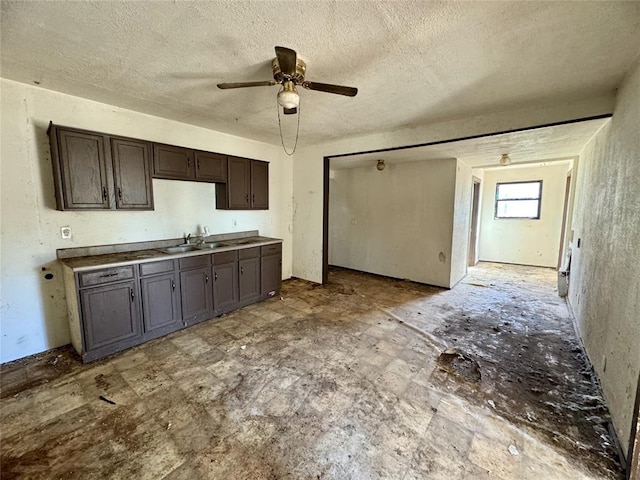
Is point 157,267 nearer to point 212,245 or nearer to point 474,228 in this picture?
point 212,245

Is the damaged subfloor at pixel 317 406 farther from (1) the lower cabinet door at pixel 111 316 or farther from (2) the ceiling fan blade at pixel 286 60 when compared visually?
(2) the ceiling fan blade at pixel 286 60

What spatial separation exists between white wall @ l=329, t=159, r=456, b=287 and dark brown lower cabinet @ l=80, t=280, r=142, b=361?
430 centimetres

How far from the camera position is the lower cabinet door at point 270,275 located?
4.03 m

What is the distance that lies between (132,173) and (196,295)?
4.97 ft

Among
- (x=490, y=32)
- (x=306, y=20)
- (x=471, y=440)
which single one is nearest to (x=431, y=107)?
(x=490, y=32)

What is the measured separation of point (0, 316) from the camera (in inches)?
95.3

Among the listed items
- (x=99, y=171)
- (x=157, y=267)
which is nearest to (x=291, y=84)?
(x=99, y=171)

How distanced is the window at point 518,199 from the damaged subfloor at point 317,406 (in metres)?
4.21

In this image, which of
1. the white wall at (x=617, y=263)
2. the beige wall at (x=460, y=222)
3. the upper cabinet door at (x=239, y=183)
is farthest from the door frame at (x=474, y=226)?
the upper cabinet door at (x=239, y=183)

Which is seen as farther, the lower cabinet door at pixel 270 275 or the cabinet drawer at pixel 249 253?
the lower cabinet door at pixel 270 275

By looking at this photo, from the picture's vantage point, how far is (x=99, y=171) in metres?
2.68

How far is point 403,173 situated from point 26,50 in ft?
16.2

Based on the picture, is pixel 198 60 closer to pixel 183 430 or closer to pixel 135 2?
pixel 135 2

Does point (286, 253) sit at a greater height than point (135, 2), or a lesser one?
lesser
